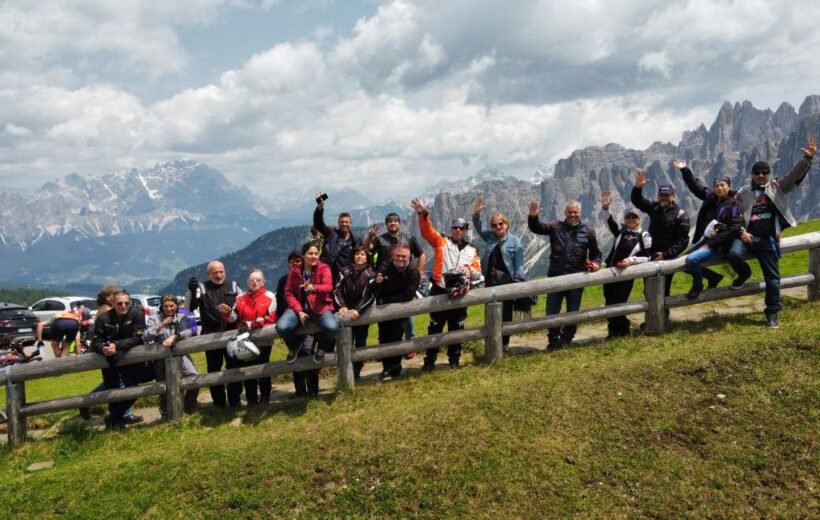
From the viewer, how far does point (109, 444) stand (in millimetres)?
9375

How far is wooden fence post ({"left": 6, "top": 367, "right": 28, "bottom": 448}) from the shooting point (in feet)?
32.0

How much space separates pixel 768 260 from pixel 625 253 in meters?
2.51

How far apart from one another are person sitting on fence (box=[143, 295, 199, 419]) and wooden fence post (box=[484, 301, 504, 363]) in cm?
566

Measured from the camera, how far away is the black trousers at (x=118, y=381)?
10047mm

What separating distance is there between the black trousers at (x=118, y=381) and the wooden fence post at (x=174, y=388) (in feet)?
2.64

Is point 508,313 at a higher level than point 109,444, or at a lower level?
higher

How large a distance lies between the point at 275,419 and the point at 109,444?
117 inches

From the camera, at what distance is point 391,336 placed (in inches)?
409

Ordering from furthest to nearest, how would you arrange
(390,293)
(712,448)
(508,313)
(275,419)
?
(508,313) → (390,293) → (275,419) → (712,448)

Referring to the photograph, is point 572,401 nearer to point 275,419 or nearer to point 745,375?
point 745,375

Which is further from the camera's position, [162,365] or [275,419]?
[162,365]

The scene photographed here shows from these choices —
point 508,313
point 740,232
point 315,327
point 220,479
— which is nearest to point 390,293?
point 315,327

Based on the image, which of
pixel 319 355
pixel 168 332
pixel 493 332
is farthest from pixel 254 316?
pixel 493 332

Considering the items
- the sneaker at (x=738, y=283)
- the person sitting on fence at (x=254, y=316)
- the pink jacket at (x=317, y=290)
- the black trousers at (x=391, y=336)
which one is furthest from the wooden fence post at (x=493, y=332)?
the sneaker at (x=738, y=283)
